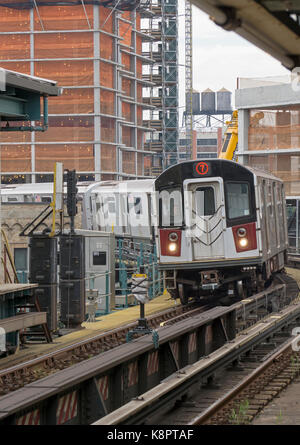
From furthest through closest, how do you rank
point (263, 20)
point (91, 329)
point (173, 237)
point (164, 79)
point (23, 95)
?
point (164, 79) → point (173, 237) → point (91, 329) → point (23, 95) → point (263, 20)

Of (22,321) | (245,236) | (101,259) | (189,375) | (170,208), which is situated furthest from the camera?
(101,259)

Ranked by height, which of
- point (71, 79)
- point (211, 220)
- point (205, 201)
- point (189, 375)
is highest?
point (71, 79)

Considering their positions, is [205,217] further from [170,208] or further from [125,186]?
[125,186]

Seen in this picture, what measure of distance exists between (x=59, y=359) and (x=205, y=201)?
24.2 ft

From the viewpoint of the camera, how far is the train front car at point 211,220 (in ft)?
69.2

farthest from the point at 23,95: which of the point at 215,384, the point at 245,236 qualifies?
the point at 215,384

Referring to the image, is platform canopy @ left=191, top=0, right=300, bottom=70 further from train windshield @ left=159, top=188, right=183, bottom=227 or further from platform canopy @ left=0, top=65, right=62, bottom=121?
train windshield @ left=159, top=188, right=183, bottom=227

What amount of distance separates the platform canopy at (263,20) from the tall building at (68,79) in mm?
86072

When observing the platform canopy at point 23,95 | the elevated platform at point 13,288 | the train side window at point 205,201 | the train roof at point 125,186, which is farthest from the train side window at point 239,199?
the train roof at point 125,186

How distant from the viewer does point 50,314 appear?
18219mm

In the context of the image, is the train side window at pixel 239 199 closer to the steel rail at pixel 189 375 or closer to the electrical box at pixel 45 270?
the steel rail at pixel 189 375

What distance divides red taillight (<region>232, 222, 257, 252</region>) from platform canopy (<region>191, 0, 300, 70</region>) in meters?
13.8

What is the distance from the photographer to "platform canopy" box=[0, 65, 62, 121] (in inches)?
639

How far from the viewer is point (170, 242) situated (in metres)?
21.7
